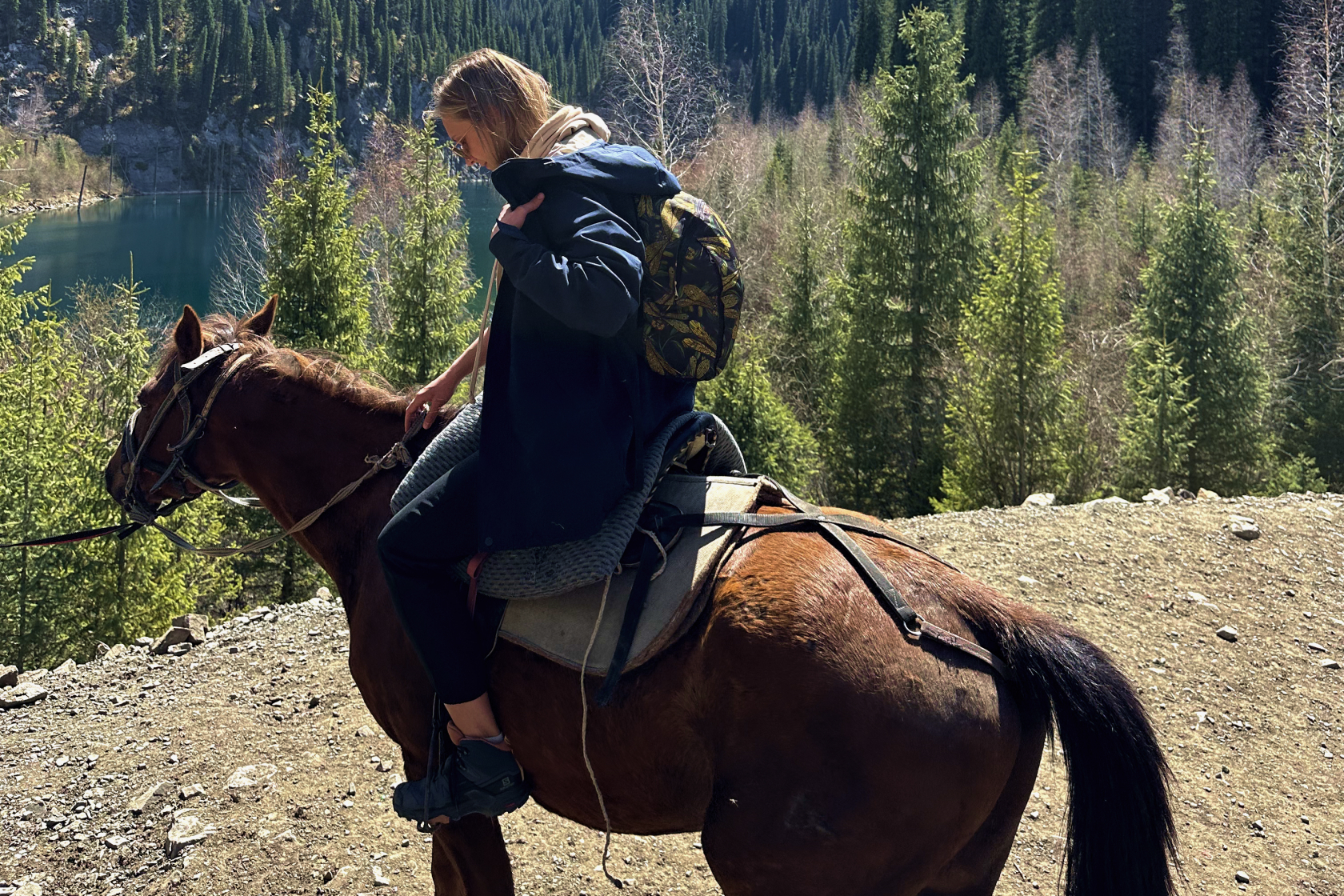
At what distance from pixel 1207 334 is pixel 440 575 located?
790 inches

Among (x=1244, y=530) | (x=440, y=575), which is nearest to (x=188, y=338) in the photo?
(x=440, y=575)

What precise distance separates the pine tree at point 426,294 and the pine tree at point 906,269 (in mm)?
9299

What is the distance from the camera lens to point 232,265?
166 feet

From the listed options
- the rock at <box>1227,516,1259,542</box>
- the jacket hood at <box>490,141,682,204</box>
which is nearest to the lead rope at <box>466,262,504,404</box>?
the jacket hood at <box>490,141,682,204</box>

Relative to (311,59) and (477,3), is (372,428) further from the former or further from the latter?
(477,3)

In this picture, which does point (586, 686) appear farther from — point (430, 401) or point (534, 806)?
point (534, 806)

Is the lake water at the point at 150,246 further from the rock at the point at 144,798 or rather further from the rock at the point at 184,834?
the rock at the point at 184,834

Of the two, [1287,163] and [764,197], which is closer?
[1287,163]

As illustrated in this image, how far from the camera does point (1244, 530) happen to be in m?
7.90

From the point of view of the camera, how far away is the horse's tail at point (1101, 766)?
237cm

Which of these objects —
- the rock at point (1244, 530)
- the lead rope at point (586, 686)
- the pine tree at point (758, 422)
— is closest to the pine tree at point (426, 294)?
the pine tree at point (758, 422)

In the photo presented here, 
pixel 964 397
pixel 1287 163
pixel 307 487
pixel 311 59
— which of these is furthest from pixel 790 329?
pixel 311 59

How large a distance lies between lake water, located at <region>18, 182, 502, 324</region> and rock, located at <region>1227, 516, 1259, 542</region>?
33.9 meters

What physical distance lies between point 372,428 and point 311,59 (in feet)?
494
